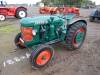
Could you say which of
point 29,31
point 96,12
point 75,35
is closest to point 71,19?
point 75,35

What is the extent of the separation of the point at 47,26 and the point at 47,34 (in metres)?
0.25

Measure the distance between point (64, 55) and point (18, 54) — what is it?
4.90ft

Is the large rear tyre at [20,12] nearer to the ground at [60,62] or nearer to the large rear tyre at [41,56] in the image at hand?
the ground at [60,62]

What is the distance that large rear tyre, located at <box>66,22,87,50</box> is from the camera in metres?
6.55

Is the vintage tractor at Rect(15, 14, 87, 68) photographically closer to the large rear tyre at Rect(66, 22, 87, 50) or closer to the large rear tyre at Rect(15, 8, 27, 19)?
the large rear tyre at Rect(66, 22, 87, 50)

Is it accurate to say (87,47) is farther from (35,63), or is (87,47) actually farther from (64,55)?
(35,63)

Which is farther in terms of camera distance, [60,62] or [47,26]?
[47,26]

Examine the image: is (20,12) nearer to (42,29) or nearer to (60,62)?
(42,29)

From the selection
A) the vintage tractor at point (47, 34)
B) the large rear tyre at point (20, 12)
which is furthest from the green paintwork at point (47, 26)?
the large rear tyre at point (20, 12)

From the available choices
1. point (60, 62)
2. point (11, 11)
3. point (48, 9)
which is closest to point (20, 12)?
point (11, 11)

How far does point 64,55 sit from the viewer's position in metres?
6.45

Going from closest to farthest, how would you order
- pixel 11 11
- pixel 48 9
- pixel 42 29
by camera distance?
pixel 42 29 < pixel 11 11 < pixel 48 9

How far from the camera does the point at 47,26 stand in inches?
243

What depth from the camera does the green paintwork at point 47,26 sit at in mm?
5799
